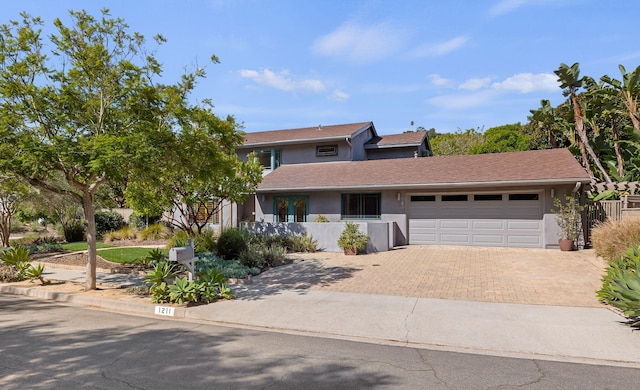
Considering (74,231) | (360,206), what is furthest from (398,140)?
(74,231)

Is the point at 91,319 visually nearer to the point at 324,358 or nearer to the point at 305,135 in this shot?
the point at 324,358

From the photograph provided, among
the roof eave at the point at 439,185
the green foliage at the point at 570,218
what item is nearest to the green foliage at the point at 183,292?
the roof eave at the point at 439,185

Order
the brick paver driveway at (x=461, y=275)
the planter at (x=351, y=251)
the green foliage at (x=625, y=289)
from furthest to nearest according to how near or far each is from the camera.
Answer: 1. the planter at (x=351, y=251)
2. the brick paver driveway at (x=461, y=275)
3. the green foliage at (x=625, y=289)

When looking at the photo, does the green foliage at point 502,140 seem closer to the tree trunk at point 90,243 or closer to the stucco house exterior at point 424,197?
the stucco house exterior at point 424,197

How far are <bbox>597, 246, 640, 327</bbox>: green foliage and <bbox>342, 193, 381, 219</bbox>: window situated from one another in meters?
11.2

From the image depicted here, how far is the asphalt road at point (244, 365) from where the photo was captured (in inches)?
166

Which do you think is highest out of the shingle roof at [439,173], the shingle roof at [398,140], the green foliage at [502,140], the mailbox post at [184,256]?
the green foliage at [502,140]

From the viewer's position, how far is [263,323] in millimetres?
6645

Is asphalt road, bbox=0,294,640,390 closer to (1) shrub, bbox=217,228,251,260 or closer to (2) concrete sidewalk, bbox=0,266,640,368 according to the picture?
(2) concrete sidewalk, bbox=0,266,640,368

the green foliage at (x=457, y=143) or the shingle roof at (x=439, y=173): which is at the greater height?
the green foliage at (x=457, y=143)

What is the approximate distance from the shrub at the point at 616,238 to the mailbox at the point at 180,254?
34.5 feet

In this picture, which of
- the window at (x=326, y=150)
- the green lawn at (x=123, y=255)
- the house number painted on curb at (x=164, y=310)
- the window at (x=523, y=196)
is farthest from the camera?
the window at (x=326, y=150)

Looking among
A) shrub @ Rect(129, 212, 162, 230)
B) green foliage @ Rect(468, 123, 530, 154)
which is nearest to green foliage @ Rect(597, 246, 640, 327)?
shrub @ Rect(129, 212, 162, 230)

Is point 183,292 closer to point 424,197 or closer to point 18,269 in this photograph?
point 18,269
